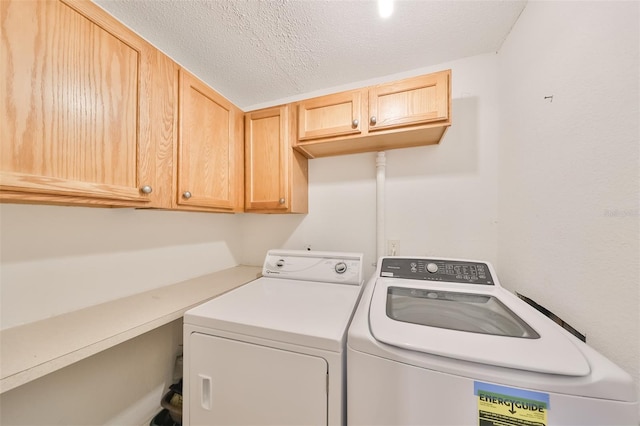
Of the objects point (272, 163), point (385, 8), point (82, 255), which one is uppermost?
point (385, 8)

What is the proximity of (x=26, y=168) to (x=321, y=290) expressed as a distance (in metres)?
1.27

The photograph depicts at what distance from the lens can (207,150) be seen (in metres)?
1.42

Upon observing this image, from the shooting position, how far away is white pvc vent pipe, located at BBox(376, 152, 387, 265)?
1614 mm

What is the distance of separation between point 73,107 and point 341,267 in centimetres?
145

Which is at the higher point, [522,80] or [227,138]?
[522,80]

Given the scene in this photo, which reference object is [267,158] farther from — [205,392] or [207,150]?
[205,392]

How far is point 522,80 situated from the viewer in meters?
1.16

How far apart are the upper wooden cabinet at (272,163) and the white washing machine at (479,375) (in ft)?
3.38

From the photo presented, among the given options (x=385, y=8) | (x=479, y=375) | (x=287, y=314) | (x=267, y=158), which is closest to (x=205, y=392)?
(x=287, y=314)

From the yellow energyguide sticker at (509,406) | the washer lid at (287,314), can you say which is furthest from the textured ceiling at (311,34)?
the yellow energyguide sticker at (509,406)

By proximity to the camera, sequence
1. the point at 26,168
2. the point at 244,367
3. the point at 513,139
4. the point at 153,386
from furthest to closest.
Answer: the point at 153,386, the point at 513,139, the point at 244,367, the point at 26,168

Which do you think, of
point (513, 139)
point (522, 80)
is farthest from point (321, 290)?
point (522, 80)

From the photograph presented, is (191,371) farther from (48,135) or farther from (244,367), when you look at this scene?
(48,135)

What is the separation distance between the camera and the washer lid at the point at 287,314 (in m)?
0.80
